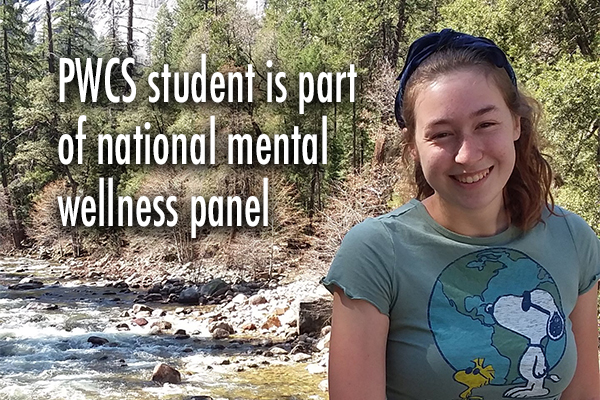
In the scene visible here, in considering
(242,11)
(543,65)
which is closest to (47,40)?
(242,11)

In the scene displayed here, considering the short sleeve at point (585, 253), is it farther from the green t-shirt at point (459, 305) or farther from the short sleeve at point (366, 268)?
the short sleeve at point (366, 268)

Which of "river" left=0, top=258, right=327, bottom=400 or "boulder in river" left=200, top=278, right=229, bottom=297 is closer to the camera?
"river" left=0, top=258, right=327, bottom=400

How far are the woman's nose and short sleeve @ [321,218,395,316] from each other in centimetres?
20

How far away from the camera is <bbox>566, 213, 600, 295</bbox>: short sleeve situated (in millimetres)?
1256

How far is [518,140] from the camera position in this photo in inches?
51.1

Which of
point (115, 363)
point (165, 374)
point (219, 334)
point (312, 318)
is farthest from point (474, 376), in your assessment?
point (219, 334)

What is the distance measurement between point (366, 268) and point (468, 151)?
0.94ft

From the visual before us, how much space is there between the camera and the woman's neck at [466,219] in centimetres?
117

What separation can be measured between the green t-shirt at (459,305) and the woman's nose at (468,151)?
0.14 metres

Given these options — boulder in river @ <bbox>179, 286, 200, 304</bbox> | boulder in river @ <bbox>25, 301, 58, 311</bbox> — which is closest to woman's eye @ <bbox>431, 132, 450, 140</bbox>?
boulder in river @ <bbox>25, 301, 58, 311</bbox>

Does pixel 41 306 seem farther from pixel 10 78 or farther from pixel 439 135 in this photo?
pixel 10 78

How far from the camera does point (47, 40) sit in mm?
33000

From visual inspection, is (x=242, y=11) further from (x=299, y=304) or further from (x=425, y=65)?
(x=425, y=65)

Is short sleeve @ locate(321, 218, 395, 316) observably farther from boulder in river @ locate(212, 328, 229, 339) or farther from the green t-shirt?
boulder in river @ locate(212, 328, 229, 339)
